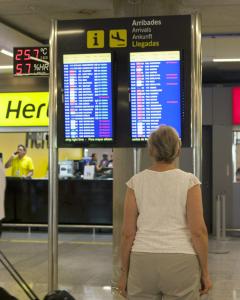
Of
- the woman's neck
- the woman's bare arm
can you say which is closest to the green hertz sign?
the woman's neck

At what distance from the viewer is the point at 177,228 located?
9.52ft

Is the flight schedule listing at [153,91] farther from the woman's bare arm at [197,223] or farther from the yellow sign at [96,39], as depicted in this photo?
the woman's bare arm at [197,223]

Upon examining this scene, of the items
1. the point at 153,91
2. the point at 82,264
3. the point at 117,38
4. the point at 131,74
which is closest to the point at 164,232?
the point at 153,91

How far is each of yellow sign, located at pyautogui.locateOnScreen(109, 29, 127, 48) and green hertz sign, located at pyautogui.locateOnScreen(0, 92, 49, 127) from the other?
24.1 feet

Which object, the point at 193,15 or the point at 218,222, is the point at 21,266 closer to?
the point at 218,222

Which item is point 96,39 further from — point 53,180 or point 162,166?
point 162,166

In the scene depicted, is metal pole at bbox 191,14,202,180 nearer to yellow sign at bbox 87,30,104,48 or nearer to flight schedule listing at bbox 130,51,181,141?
flight schedule listing at bbox 130,51,181,141

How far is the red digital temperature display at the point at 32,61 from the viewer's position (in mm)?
7910

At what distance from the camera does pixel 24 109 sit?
12.1 meters

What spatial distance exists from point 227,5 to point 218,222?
4057 millimetres

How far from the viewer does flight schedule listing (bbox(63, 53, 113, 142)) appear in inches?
184

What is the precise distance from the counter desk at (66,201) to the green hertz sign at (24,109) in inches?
55.3

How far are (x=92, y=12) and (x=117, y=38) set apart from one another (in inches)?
143

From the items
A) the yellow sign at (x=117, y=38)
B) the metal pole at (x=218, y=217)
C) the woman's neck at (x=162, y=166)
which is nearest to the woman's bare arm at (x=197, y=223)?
the woman's neck at (x=162, y=166)
